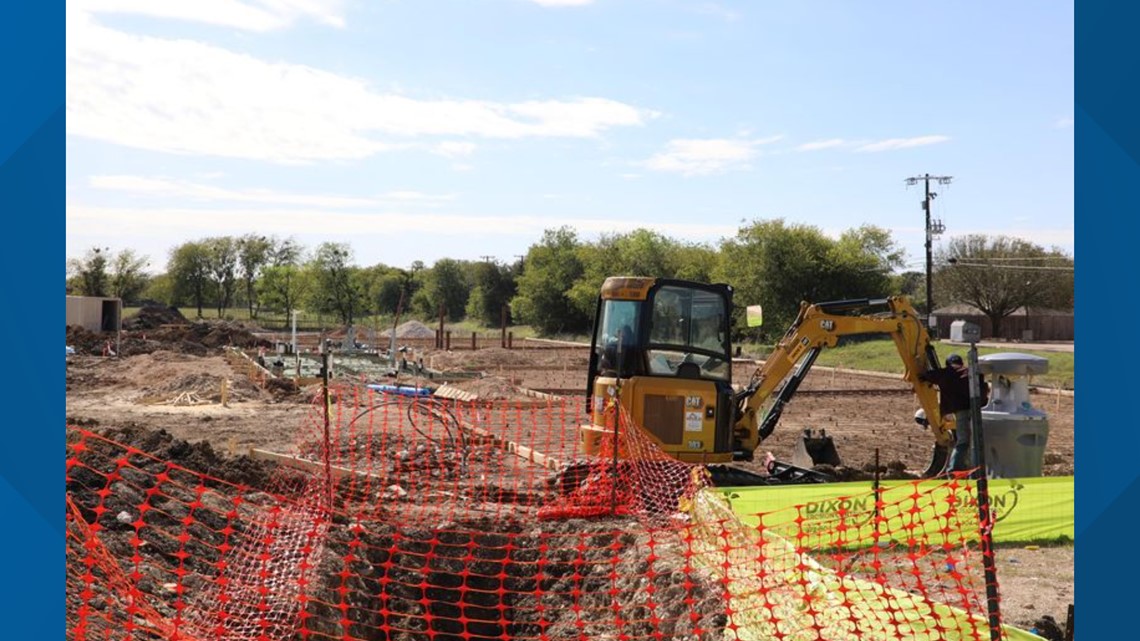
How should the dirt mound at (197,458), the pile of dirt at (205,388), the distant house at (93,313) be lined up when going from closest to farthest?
the dirt mound at (197,458) → the pile of dirt at (205,388) → the distant house at (93,313)

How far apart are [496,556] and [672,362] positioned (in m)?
3.14

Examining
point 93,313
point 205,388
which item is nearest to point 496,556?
point 205,388

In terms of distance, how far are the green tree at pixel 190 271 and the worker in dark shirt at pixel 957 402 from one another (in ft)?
264

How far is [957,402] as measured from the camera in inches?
434

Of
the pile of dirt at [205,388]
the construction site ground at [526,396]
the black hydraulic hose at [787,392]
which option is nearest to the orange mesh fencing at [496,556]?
the construction site ground at [526,396]

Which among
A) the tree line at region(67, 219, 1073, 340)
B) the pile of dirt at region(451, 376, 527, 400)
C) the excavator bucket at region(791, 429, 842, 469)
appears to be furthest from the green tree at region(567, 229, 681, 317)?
the excavator bucket at region(791, 429, 842, 469)

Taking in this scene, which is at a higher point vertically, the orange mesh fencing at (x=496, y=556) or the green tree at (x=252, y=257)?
the green tree at (x=252, y=257)

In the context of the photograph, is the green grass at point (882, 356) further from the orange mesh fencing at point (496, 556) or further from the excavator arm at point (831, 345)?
the orange mesh fencing at point (496, 556)

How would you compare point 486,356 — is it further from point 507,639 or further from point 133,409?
point 507,639

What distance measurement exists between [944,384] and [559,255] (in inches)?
2591

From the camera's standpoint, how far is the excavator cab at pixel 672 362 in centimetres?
1127

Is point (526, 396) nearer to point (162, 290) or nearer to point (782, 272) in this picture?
point (782, 272)

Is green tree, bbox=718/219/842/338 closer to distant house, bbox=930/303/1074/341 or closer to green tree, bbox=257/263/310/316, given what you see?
distant house, bbox=930/303/1074/341

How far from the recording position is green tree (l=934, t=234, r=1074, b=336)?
60750 millimetres
